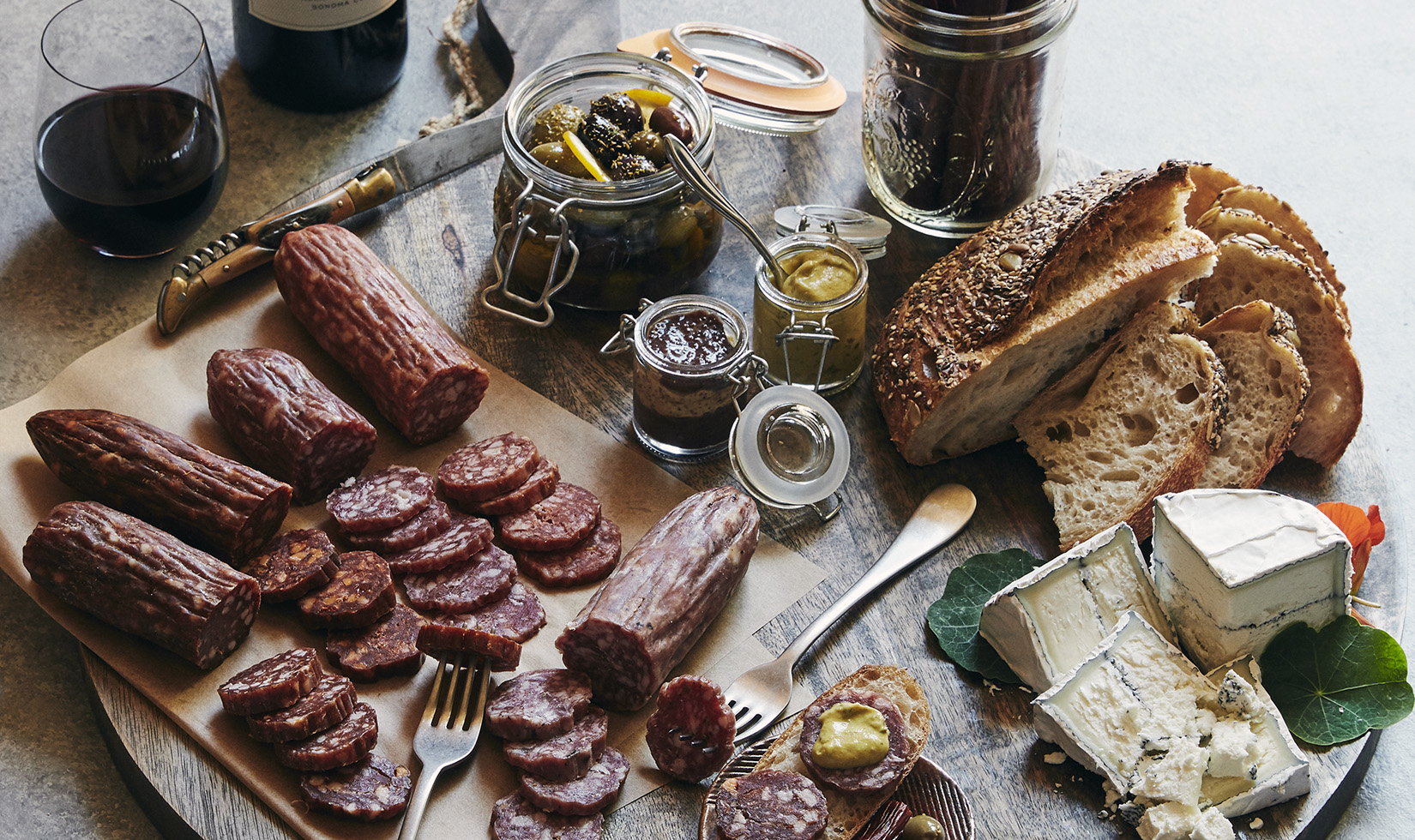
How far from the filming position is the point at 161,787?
1.99 metres

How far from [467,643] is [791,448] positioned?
2.55ft

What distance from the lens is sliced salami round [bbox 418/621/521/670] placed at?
2.09 metres

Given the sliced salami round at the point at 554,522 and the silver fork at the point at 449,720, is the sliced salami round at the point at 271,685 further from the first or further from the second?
the sliced salami round at the point at 554,522

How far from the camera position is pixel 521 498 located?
2381 millimetres

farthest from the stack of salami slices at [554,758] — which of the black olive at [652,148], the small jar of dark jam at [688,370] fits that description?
the black olive at [652,148]

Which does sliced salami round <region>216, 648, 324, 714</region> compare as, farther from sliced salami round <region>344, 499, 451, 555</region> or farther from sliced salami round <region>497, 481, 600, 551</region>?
sliced salami round <region>497, 481, 600, 551</region>

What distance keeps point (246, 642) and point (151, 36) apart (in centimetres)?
141

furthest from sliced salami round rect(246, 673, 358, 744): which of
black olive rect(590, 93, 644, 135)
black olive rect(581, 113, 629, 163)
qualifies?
black olive rect(590, 93, 644, 135)

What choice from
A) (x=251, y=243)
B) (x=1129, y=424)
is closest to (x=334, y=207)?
(x=251, y=243)

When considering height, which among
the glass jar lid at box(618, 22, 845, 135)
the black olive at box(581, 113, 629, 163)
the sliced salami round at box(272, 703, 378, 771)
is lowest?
the sliced salami round at box(272, 703, 378, 771)

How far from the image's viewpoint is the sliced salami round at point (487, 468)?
2385 mm

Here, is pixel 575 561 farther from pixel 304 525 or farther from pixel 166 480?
pixel 166 480

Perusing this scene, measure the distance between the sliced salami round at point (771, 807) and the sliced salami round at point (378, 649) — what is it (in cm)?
62

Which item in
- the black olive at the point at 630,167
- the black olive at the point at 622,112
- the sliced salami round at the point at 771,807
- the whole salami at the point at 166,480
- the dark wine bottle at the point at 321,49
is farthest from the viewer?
the dark wine bottle at the point at 321,49
